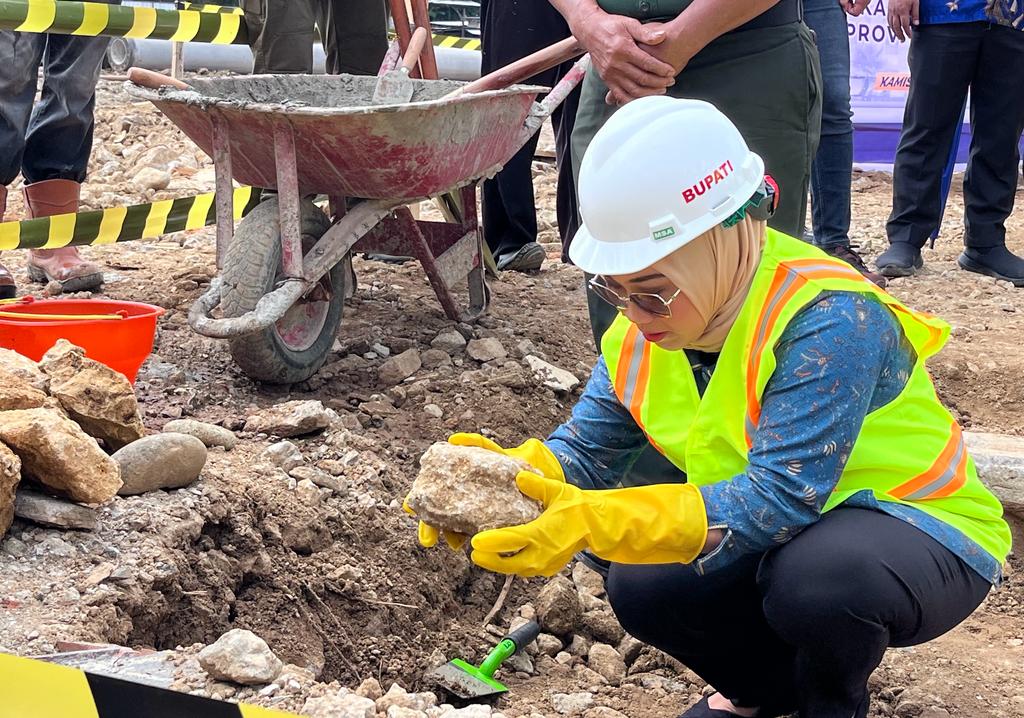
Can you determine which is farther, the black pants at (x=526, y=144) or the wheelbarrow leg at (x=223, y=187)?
the black pants at (x=526, y=144)

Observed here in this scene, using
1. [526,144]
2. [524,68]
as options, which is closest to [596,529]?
[524,68]

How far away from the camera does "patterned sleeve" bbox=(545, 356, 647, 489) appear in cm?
213

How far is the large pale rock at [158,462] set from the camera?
2.59 m

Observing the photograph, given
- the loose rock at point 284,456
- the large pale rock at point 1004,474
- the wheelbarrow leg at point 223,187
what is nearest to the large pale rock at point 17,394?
the loose rock at point 284,456

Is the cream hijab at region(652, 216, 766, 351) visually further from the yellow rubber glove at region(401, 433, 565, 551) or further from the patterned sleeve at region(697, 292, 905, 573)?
the yellow rubber glove at region(401, 433, 565, 551)

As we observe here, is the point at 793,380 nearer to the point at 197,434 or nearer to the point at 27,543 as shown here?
the point at 27,543

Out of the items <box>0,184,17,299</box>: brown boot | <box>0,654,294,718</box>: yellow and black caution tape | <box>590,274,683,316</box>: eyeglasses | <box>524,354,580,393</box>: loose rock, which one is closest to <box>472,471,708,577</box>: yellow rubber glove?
<box>590,274,683,316</box>: eyeglasses

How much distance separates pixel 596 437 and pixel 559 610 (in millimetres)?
808

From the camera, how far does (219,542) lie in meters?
2.66

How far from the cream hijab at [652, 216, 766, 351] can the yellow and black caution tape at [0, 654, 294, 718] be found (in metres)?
0.91

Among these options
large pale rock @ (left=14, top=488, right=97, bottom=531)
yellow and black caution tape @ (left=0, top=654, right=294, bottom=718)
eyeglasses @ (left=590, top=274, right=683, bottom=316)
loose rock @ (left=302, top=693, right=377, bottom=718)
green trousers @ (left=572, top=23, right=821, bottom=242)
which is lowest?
loose rock @ (left=302, top=693, right=377, bottom=718)

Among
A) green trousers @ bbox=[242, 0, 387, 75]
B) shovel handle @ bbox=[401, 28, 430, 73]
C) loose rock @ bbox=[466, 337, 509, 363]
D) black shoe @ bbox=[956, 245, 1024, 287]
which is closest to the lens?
shovel handle @ bbox=[401, 28, 430, 73]

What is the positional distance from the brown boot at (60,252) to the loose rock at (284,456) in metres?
1.83

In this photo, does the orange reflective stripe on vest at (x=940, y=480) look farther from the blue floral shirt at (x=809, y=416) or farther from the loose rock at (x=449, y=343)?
the loose rock at (x=449, y=343)
